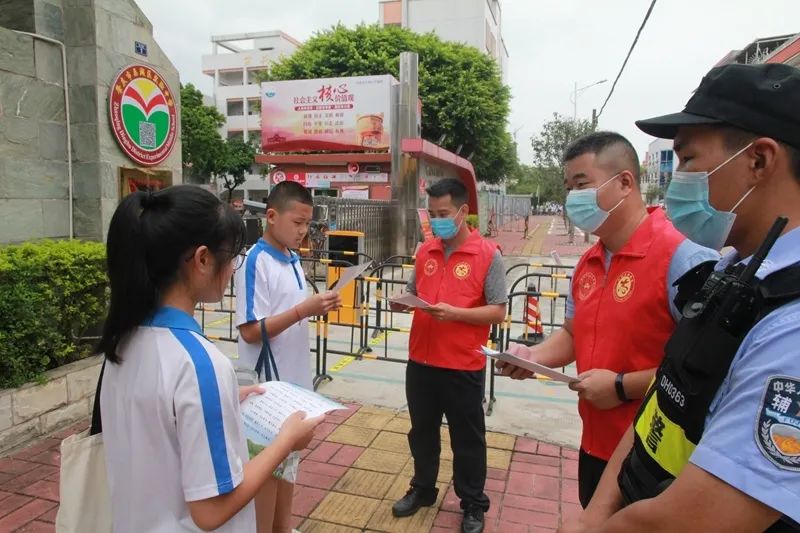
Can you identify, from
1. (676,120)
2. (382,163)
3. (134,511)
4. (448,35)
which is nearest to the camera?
(676,120)

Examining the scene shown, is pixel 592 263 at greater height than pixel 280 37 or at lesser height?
lesser

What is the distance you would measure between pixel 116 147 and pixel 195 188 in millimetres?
4069

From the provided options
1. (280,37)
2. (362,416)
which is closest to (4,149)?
(362,416)

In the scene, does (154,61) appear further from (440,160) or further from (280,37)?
(280,37)

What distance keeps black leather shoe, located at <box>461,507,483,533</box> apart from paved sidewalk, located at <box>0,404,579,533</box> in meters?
0.10

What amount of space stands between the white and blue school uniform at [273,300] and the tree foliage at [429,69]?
66.0 feet

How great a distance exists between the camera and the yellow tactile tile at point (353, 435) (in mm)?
3943

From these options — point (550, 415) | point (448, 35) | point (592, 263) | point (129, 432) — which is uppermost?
point (448, 35)

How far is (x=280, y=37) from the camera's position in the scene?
56312 mm

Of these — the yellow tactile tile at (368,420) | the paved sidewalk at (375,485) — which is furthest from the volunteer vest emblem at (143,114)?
the yellow tactile tile at (368,420)

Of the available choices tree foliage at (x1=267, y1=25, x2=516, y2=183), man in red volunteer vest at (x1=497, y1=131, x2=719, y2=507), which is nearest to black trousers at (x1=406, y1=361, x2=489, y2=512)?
man in red volunteer vest at (x1=497, y1=131, x2=719, y2=507)

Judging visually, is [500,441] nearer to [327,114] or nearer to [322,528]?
[322,528]

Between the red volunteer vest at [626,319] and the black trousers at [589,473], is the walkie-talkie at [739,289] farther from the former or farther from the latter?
the black trousers at [589,473]

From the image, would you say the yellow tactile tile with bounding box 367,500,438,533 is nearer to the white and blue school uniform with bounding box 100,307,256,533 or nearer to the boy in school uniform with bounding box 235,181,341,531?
the boy in school uniform with bounding box 235,181,341,531
